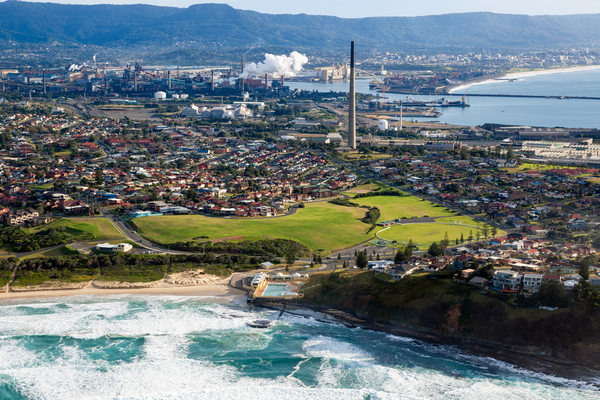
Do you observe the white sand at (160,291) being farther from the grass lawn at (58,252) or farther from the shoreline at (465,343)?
the grass lawn at (58,252)

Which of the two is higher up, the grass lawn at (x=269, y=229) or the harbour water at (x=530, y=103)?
the harbour water at (x=530, y=103)

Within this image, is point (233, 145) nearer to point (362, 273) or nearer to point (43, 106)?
point (43, 106)

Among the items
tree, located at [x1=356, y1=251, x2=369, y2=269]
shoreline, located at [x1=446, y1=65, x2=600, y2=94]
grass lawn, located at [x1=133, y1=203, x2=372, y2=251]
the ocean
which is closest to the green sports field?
grass lawn, located at [x1=133, y1=203, x2=372, y2=251]

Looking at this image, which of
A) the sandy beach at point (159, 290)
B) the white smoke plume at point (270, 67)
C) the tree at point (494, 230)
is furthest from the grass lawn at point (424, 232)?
the white smoke plume at point (270, 67)

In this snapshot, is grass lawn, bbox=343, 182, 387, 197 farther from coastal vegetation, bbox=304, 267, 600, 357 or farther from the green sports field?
coastal vegetation, bbox=304, 267, 600, 357

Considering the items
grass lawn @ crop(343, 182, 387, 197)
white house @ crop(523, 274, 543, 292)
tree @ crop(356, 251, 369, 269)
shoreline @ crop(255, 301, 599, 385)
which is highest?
white house @ crop(523, 274, 543, 292)

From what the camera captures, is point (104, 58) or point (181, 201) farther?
point (104, 58)

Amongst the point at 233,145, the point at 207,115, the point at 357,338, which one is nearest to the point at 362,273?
the point at 357,338
